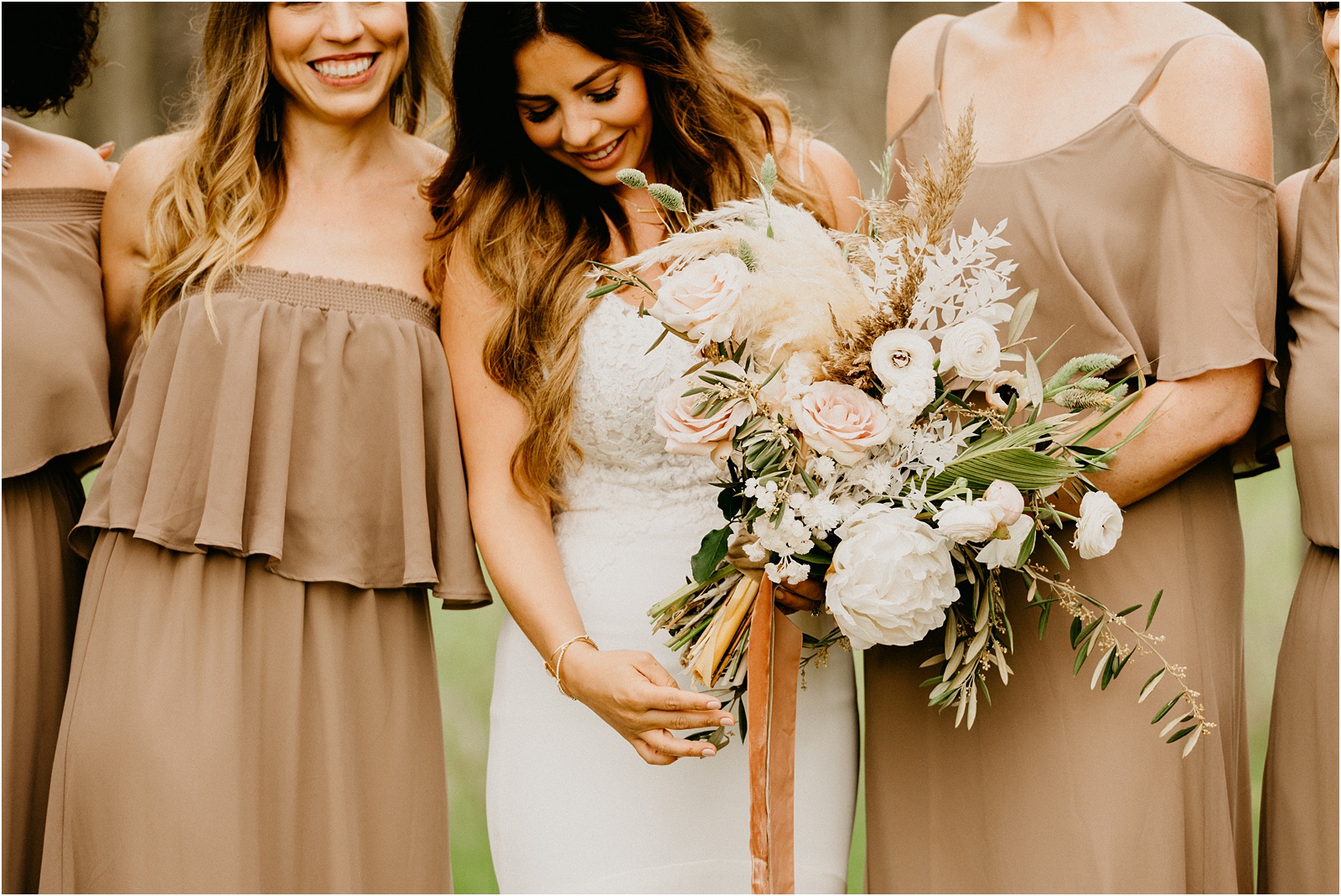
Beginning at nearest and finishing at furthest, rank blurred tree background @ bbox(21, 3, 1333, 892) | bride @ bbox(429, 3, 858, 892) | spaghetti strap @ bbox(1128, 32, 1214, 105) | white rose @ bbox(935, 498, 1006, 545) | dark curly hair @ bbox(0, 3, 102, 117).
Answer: white rose @ bbox(935, 498, 1006, 545)
spaghetti strap @ bbox(1128, 32, 1214, 105)
bride @ bbox(429, 3, 858, 892)
dark curly hair @ bbox(0, 3, 102, 117)
blurred tree background @ bbox(21, 3, 1333, 892)

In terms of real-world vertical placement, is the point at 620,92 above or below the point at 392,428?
above

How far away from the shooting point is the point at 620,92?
2502 millimetres

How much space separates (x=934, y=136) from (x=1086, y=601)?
92cm

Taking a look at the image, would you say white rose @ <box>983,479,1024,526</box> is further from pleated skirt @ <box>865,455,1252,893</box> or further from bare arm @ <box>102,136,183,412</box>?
bare arm @ <box>102,136,183,412</box>

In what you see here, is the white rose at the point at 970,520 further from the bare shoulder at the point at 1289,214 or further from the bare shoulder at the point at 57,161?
the bare shoulder at the point at 57,161

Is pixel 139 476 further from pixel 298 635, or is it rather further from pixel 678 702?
pixel 678 702

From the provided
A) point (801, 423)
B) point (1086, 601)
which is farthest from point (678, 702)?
point (1086, 601)

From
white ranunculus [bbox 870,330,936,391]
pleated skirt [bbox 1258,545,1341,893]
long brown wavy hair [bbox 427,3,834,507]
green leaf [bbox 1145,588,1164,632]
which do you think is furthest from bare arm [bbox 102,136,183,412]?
pleated skirt [bbox 1258,545,1341,893]

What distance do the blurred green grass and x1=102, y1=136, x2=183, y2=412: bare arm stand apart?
2.83m

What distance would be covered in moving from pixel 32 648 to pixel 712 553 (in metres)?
1.45

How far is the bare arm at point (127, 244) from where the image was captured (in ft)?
8.86

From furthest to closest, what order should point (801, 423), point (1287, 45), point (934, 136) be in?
point (1287, 45)
point (934, 136)
point (801, 423)

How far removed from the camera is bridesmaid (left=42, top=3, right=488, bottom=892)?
93.6 inches

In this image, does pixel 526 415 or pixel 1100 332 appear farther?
pixel 526 415
